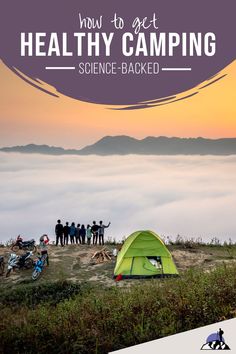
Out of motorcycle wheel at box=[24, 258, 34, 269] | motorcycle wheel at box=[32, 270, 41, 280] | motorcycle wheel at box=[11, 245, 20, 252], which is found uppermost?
motorcycle wheel at box=[11, 245, 20, 252]

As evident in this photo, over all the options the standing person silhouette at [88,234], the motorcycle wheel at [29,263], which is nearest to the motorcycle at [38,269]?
the motorcycle wheel at [29,263]

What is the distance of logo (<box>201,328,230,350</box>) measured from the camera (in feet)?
26.3

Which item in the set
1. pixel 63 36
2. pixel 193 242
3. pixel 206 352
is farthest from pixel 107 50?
pixel 193 242

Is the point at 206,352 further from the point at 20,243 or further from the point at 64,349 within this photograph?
the point at 20,243

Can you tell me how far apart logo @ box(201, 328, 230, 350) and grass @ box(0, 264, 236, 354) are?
180cm

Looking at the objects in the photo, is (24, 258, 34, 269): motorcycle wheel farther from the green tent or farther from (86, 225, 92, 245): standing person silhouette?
(86, 225, 92, 245): standing person silhouette

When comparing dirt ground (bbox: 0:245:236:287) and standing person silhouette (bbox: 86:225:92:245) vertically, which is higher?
standing person silhouette (bbox: 86:225:92:245)

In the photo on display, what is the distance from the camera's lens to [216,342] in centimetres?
814

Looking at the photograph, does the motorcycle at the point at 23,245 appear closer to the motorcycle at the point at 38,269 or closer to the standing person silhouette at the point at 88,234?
the standing person silhouette at the point at 88,234

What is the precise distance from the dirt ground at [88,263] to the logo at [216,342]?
8863 millimetres

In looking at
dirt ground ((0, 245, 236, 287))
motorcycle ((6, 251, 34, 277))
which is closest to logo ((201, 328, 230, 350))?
dirt ground ((0, 245, 236, 287))

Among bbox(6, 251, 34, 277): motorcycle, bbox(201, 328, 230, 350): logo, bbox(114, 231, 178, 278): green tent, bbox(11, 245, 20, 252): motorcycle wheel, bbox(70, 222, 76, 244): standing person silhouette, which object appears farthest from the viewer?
bbox(70, 222, 76, 244): standing person silhouette

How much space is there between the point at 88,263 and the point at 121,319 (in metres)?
10.4

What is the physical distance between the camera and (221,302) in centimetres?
1109
